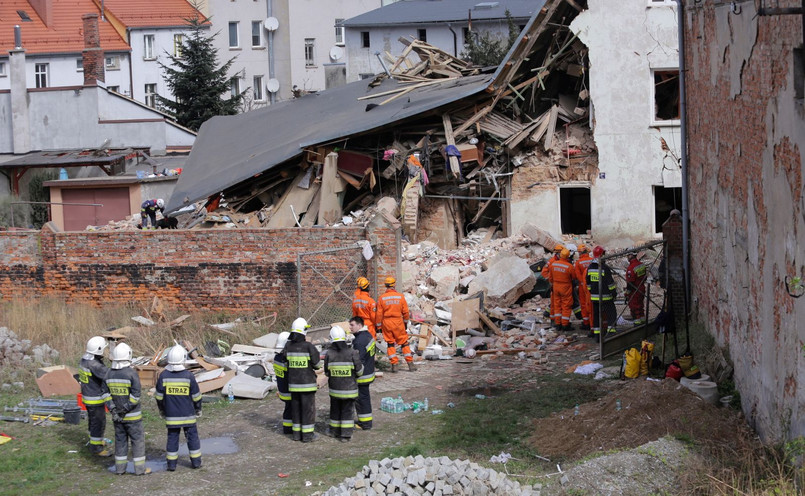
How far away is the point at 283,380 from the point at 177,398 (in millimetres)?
1571

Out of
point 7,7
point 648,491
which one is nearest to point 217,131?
point 648,491

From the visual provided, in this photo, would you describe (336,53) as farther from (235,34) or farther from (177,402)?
(177,402)

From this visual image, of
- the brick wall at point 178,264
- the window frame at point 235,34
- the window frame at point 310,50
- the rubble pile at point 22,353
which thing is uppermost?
the window frame at point 235,34

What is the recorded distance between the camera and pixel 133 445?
11.0 metres

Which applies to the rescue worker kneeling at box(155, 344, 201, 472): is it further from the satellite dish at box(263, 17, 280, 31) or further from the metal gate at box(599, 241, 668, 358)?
the satellite dish at box(263, 17, 280, 31)

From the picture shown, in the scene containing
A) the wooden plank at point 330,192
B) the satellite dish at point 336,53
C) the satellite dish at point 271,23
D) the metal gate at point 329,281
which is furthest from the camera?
the satellite dish at point 271,23

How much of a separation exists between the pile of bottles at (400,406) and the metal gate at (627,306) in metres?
3.28

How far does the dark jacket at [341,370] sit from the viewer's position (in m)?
11.9

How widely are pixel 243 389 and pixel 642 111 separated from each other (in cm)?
1265

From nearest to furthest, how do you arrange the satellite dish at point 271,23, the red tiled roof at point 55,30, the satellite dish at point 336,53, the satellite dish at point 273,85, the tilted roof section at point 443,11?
1. the tilted roof section at point 443,11
2. the red tiled roof at point 55,30
3. the satellite dish at point 336,53
4. the satellite dish at point 273,85
5. the satellite dish at point 271,23

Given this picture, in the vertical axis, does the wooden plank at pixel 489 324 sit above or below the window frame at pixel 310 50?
below

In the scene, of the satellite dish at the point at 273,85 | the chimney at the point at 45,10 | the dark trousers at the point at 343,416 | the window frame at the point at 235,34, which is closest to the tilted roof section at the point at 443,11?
the satellite dish at the point at 273,85

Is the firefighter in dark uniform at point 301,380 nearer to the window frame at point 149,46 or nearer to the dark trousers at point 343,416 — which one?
the dark trousers at point 343,416

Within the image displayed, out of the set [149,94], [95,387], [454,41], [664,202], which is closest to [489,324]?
[95,387]
